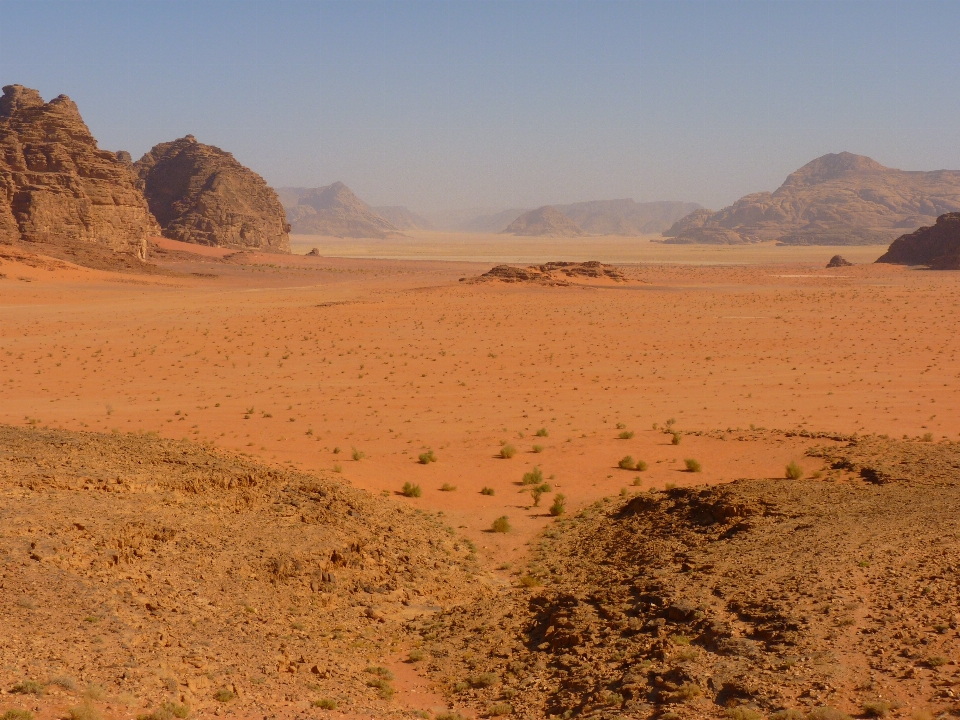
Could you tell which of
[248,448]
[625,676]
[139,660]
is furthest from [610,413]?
[139,660]

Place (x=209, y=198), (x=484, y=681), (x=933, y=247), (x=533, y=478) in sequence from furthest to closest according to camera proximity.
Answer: (x=209, y=198)
(x=933, y=247)
(x=533, y=478)
(x=484, y=681)

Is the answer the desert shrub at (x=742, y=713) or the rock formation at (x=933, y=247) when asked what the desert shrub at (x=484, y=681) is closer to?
the desert shrub at (x=742, y=713)

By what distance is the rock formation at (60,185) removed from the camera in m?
60.6

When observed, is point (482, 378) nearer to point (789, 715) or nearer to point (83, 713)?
point (789, 715)

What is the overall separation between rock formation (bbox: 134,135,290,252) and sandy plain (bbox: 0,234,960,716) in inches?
1560

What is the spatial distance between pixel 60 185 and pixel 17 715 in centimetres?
6363

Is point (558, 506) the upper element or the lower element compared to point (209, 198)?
lower

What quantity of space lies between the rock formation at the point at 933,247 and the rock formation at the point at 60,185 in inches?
2896

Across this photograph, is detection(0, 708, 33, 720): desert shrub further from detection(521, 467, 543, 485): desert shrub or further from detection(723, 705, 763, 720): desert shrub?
detection(521, 467, 543, 485): desert shrub

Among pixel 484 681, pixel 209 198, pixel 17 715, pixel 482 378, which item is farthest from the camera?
pixel 209 198

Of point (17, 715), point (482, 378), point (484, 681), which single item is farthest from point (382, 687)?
point (482, 378)

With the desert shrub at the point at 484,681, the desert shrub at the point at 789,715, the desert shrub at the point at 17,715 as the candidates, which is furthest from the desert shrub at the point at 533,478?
the desert shrub at the point at 17,715

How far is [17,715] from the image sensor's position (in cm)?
595

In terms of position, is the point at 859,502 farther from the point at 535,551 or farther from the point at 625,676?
the point at 625,676
